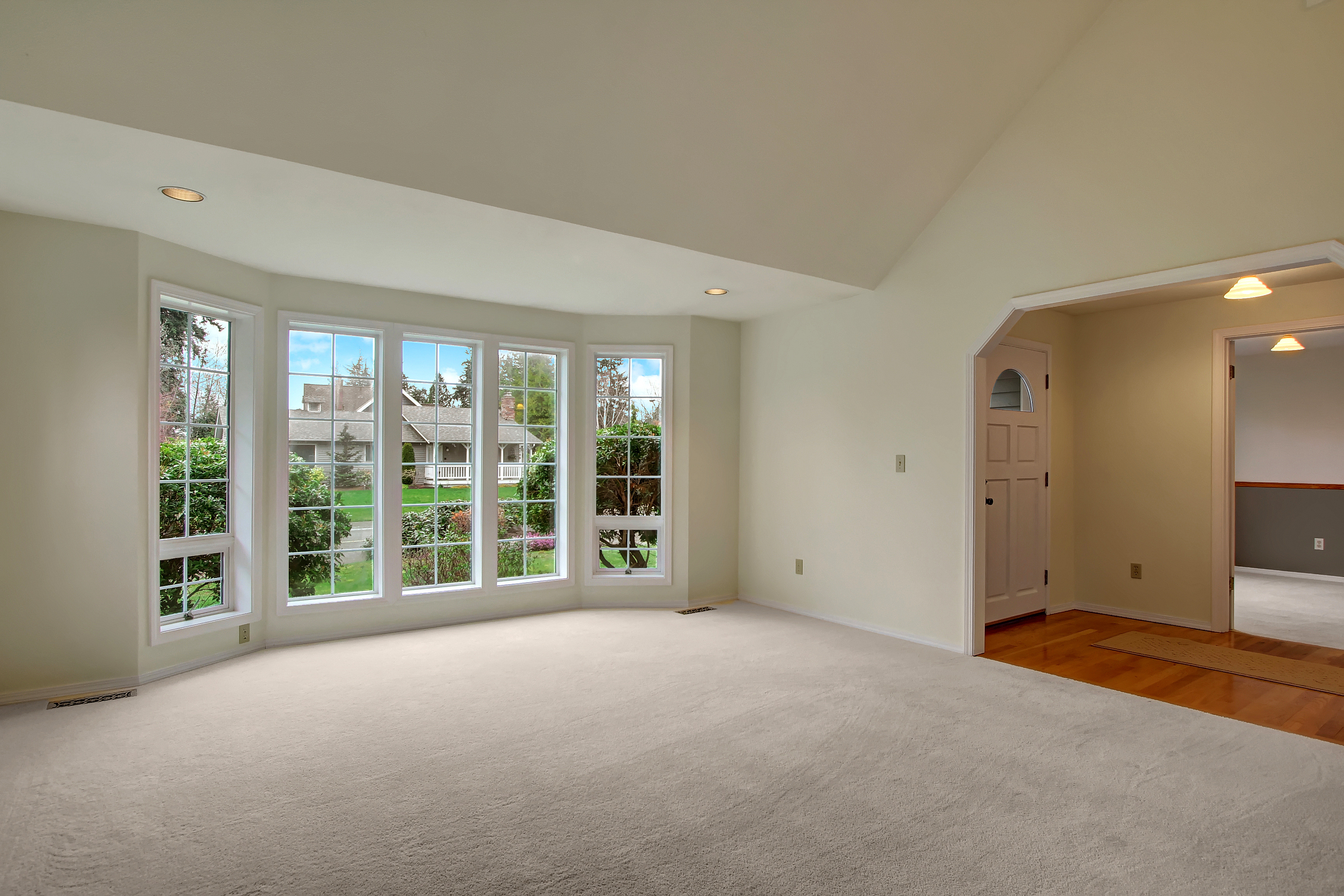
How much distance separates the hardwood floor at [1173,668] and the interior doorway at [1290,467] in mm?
2174

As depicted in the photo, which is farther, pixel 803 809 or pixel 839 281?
pixel 839 281

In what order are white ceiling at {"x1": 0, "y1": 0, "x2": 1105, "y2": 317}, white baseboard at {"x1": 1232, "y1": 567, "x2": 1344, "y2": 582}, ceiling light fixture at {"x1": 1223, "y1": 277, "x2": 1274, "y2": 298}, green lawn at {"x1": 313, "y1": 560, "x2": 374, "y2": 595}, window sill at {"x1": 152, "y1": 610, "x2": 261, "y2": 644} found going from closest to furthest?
1. white ceiling at {"x1": 0, "y1": 0, "x2": 1105, "y2": 317}
2. window sill at {"x1": 152, "y1": 610, "x2": 261, "y2": 644}
3. ceiling light fixture at {"x1": 1223, "y1": 277, "x2": 1274, "y2": 298}
4. green lawn at {"x1": 313, "y1": 560, "x2": 374, "y2": 595}
5. white baseboard at {"x1": 1232, "y1": 567, "x2": 1344, "y2": 582}

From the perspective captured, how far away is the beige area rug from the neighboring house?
4.63 m

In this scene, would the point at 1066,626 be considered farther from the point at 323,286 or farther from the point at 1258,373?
the point at 323,286

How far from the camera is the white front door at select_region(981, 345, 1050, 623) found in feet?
18.1

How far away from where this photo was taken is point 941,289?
4789 mm

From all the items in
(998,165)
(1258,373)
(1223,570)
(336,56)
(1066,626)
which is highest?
(998,165)

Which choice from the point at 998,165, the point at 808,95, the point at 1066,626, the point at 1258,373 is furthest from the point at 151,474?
the point at 1258,373

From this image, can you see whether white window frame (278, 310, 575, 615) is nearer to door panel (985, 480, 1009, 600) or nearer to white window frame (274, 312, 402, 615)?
white window frame (274, 312, 402, 615)

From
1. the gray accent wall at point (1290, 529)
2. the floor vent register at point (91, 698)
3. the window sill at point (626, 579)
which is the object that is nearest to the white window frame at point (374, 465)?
the floor vent register at point (91, 698)

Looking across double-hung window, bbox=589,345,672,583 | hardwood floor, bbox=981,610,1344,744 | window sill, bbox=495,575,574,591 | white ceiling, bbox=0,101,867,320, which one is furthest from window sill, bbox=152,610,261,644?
hardwood floor, bbox=981,610,1344,744

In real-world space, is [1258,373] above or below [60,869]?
above

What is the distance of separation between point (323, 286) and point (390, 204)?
185 cm

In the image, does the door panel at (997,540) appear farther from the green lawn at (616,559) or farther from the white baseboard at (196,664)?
the white baseboard at (196,664)
